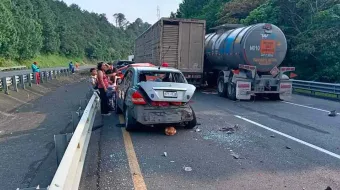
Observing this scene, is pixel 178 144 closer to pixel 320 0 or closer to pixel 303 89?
pixel 303 89

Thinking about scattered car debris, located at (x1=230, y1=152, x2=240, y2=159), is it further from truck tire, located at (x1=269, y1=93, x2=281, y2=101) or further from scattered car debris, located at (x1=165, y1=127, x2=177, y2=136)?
truck tire, located at (x1=269, y1=93, x2=281, y2=101)

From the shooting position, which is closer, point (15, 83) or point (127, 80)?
point (127, 80)

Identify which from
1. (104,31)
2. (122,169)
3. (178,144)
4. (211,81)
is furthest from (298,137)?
(104,31)

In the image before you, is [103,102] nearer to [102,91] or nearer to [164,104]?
[102,91]

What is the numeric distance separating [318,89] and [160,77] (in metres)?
11.4

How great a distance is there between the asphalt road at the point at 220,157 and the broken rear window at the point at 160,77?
1.29 m

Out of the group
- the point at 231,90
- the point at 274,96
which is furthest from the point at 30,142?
the point at 274,96

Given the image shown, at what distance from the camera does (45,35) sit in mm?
65125

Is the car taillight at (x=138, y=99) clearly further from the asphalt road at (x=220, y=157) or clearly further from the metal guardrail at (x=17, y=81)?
the metal guardrail at (x=17, y=81)

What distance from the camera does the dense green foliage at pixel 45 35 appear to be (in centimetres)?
4350

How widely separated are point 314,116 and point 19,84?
14284 mm

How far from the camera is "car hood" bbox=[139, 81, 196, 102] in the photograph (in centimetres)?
711

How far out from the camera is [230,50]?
1440cm

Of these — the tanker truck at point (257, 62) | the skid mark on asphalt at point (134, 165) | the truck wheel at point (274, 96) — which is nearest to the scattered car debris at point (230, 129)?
the skid mark on asphalt at point (134, 165)
